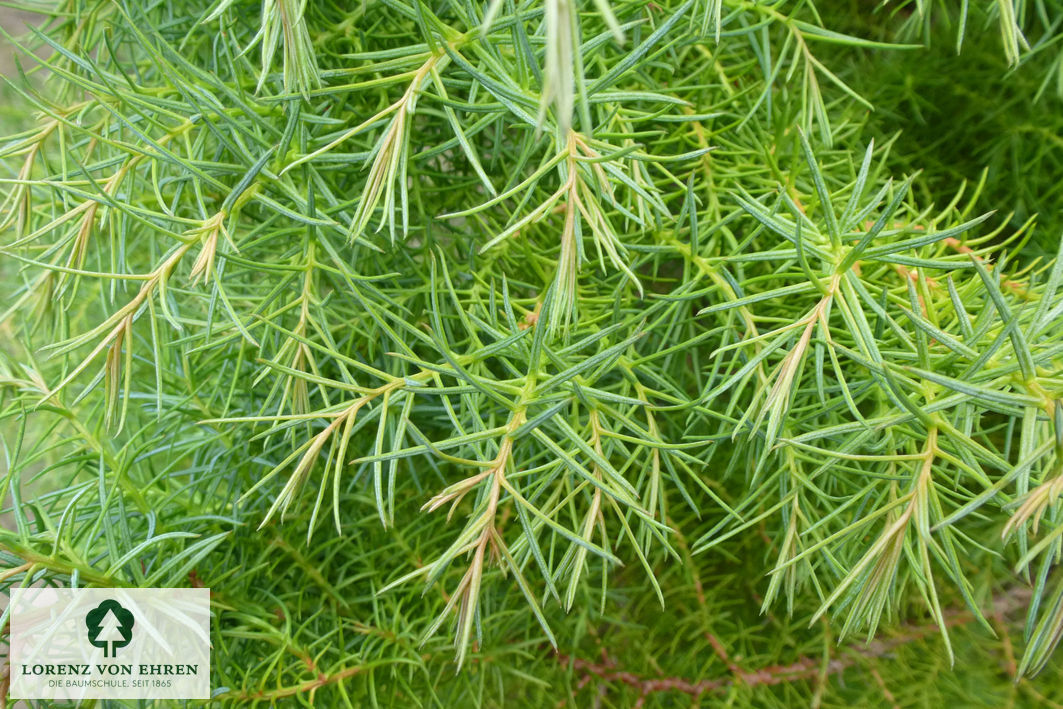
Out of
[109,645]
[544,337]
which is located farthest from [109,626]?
[544,337]

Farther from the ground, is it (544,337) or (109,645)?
(544,337)

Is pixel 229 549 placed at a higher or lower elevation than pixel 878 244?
lower

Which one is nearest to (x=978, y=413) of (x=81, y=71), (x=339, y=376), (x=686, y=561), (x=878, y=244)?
(x=878, y=244)

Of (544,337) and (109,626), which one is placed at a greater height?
(544,337)

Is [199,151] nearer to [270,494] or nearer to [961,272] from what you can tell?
[270,494]

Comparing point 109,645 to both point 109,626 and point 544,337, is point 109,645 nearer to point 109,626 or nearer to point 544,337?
point 109,626
